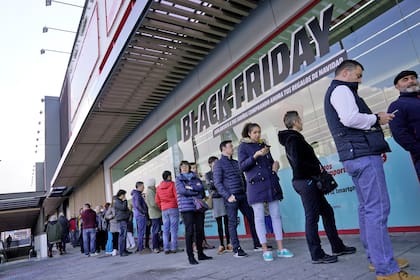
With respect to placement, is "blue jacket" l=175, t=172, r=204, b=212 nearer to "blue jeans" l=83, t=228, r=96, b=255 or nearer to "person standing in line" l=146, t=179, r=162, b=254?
"person standing in line" l=146, t=179, r=162, b=254

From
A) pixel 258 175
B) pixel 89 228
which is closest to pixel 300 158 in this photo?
pixel 258 175

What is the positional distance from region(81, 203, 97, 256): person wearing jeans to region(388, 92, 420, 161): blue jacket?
8742mm

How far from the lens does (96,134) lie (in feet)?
37.7

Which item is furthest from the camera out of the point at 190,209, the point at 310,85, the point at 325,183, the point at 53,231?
the point at 53,231

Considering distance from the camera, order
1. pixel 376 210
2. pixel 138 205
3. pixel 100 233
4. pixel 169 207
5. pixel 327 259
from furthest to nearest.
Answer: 1. pixel 100 233
2. pixel 138 205
3. pixel 169 207
4. pixel 327 259
5. pixel 376 210

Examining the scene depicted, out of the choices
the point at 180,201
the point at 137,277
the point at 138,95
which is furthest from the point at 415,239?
the point at 138,95

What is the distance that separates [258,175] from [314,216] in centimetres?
83

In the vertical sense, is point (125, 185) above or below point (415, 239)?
above

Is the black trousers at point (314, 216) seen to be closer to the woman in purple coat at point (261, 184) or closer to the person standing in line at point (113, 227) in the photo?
the woman in purple coat at point (261, 184)

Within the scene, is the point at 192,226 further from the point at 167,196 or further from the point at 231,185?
the point at 167,196

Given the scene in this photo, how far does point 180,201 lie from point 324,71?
2.84 metres

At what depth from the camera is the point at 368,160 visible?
2229 mm

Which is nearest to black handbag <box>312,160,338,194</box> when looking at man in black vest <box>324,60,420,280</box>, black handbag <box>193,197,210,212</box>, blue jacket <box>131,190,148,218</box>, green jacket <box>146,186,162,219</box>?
man in black vest <box>324,60,420,280</box>

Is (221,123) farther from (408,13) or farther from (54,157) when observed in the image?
(54,157)
